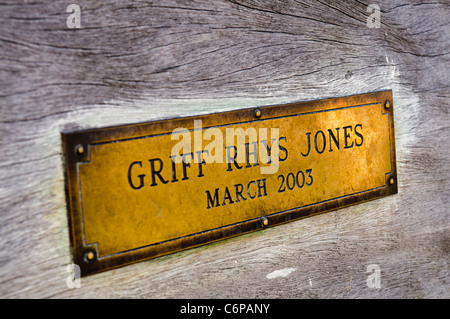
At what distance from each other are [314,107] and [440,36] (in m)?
0.55

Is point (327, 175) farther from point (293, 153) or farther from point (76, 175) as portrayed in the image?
point (76, 175)

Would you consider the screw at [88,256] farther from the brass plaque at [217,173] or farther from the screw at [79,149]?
the screw at [79,149]

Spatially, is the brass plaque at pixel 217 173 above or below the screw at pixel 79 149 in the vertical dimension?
below

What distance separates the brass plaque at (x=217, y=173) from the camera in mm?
968

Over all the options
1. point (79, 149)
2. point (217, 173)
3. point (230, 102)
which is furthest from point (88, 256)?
point (230, 102)

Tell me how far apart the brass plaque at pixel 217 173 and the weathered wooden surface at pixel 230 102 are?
0.03m

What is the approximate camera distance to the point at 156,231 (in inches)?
41.3

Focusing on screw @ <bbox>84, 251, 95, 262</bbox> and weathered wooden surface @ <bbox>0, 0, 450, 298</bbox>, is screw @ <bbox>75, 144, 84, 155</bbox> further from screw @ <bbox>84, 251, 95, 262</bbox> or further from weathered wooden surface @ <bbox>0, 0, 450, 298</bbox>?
screw @ <bbox>84, 251, 95, 262</bbox>

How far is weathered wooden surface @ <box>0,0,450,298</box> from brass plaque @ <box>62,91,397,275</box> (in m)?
0.03

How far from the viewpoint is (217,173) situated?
113 cm

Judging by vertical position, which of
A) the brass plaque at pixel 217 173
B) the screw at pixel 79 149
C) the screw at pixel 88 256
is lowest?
the screw at pixel 88 256

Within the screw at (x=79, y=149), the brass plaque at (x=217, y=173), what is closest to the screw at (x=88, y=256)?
the brass plaque at (x=217, y=173)

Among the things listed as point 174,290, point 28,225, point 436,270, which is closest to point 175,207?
point 174,290

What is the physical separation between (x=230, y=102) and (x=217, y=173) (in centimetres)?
17
